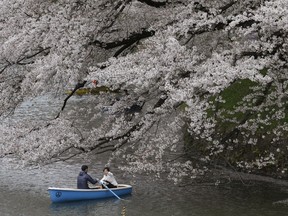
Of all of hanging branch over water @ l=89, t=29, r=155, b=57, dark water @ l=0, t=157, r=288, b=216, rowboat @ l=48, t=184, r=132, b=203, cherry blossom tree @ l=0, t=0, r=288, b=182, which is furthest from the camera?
rowboat @ l=48, t=184, r=132, b=203

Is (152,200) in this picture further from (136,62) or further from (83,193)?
(136,62)

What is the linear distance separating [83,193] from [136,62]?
6.29m

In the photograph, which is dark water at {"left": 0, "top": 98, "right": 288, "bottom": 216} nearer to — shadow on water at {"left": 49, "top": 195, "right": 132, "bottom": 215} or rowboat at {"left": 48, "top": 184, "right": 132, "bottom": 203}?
shadow on water at {"left": 49, "top": 195, "right": 132, "bottom": 215}

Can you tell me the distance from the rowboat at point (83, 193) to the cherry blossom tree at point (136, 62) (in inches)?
108

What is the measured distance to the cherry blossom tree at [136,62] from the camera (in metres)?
8.98

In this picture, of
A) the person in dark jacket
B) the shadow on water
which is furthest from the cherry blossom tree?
the person in dark jacket

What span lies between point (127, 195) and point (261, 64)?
7865 millimetres

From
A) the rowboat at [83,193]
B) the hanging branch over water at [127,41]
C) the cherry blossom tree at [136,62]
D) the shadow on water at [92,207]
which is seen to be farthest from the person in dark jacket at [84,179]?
Result: the hanging branch over water at [127,41]

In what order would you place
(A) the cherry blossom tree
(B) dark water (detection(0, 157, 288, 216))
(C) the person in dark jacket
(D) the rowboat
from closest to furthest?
1. (A) the cherry blossom tree
2. (B) dark water (detection(0, 157, 288, 216))
3. (D) the rowboat
4. (C) the person in dark jacket

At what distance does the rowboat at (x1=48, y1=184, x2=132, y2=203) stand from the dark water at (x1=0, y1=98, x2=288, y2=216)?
0.53 ft

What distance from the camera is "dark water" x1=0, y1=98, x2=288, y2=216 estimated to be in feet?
44.8

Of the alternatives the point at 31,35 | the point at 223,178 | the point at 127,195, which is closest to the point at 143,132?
the point at 31,35

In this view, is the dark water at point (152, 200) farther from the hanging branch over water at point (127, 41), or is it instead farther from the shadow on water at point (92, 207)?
the hanging branch over water at point (127, 41)

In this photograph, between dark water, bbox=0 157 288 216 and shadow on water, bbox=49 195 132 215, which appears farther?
shadow on water, bbox=49 195 132 215
